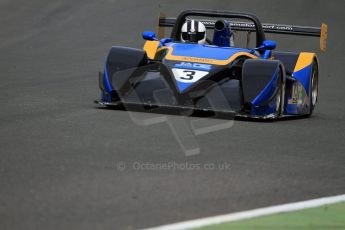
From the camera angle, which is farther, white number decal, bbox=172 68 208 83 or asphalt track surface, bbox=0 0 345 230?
white number decal, bbox=172 68 208 83

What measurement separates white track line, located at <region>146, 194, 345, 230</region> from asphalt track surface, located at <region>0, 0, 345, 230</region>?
0.11m

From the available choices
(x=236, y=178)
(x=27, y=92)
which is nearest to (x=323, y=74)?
(x=27, y=92)

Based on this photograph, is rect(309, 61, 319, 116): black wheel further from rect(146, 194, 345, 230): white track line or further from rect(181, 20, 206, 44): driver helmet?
rect(146, 194, 345, 230): white track line

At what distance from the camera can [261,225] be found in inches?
A: 207

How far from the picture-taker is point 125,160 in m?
7.09

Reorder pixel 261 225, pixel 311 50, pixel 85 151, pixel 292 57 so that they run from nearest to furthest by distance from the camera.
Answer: pixel 261 225 → pixel 85 151 → pixel 292 57 → pixel 311 50

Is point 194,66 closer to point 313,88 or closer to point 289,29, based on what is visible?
point 313,88

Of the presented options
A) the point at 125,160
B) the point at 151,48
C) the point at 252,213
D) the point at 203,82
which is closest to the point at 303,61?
the point at 151,48

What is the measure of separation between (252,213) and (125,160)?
5.99 ft

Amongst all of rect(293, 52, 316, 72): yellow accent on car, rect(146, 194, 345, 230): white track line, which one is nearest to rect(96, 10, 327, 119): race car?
rect(293, 52, 316, 72): yellow accent on car

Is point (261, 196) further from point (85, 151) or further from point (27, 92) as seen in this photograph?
point (27, 92)

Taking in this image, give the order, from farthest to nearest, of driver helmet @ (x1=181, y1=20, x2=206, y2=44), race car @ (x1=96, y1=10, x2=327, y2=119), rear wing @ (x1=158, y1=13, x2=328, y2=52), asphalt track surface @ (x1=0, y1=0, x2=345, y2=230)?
rear wing @ (x1=158, y1=13, x2=328, y2=52) → driver helmet @ (x1=181, y1=20, x2=206, y2=44) → race car @ (x1=96, y1=10, x2=327, y2=119) → asphalt track surface @ (x1=0, y1=0, x2=345, y2=230)

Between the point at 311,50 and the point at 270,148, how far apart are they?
36.5 feet

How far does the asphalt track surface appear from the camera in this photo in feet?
17.9
